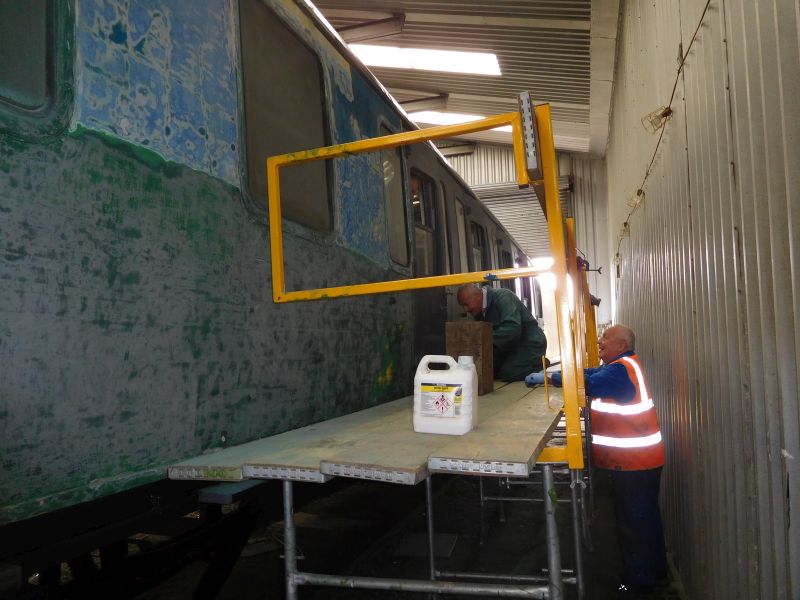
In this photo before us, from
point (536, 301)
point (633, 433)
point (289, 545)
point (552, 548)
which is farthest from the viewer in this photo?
point (536, 301)

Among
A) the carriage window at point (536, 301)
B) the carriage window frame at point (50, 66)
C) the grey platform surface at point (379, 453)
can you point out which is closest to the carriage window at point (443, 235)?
the grey platform surface at point (379, 453)

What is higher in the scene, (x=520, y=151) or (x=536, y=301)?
(x=520, y=151)

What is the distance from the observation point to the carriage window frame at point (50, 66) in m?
1.49

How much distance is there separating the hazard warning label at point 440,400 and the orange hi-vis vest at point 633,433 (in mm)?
1545

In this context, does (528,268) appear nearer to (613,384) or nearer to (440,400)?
(440,400)

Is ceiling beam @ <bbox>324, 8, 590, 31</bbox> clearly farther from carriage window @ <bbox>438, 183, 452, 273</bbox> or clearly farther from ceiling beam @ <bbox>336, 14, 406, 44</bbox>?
carriage window @ <bbox>438, 183, 452, 273</bbox>

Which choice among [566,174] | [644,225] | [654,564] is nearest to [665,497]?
[654,564]

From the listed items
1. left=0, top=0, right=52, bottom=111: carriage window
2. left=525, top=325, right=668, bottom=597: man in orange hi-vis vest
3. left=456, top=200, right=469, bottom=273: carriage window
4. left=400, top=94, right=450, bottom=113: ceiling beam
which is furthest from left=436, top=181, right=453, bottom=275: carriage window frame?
left=400, top=94, right=450, bottom=113: ceiling beam

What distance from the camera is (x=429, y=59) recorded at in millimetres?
8867

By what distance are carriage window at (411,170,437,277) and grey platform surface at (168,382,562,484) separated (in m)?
2.06

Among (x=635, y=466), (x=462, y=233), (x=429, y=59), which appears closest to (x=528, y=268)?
(x=635, y=466)

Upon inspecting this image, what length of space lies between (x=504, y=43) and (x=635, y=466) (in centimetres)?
630

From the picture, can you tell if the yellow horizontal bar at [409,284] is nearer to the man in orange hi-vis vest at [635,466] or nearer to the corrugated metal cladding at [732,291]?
the corrugated metal cladding at [732,291]

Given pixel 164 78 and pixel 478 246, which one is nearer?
pixel 164 78
